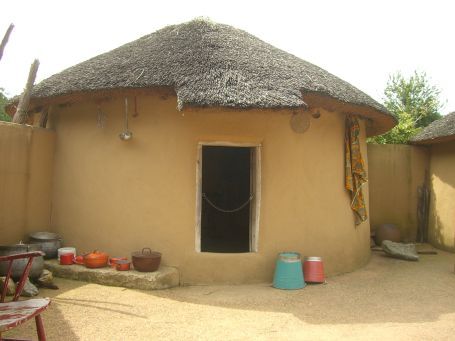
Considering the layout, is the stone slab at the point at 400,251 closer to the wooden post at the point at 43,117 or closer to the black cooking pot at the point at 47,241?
the black cooking pot at the point at 47,241

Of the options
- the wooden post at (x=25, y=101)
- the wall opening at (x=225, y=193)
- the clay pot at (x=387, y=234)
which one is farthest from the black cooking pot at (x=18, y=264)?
the clay pot at (x=387, y=234)

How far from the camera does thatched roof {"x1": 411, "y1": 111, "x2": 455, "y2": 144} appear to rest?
8727 mm

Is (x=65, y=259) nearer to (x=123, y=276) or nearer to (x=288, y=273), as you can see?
(x=123, y=276)

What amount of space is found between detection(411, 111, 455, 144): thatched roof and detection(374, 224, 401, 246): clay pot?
1933 millimetres

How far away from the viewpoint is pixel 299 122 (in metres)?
6.24

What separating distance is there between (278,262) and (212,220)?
4231 mm

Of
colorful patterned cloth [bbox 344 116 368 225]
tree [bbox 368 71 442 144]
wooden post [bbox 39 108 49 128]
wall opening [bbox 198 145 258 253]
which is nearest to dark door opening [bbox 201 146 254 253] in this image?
wall opening [bbox 198 145 258 253]

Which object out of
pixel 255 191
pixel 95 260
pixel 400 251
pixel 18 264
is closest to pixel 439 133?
pixel 400 251

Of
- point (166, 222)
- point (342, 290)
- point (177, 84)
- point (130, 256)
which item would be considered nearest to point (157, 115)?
point (177, 84)

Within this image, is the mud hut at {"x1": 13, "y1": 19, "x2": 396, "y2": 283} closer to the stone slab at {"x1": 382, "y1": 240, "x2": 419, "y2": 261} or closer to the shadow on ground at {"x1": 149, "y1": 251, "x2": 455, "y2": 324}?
the shadow on ground at {"x1": 149, "y1": 251, "x2": 455, "y2": 324}

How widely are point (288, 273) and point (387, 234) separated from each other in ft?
14.7

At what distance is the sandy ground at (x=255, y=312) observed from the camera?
3.95 metres

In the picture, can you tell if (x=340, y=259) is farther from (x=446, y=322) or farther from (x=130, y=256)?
(x=130, y=256)

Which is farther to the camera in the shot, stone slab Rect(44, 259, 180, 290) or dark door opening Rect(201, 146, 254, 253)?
dark door opening Rect(201, 146, 254, 253)
